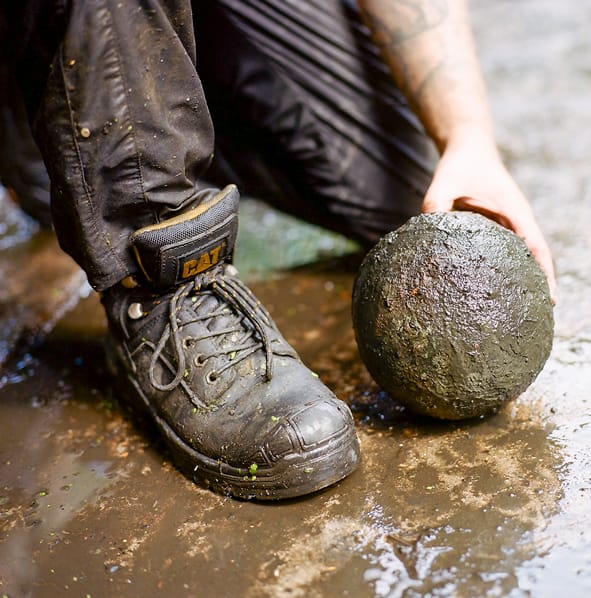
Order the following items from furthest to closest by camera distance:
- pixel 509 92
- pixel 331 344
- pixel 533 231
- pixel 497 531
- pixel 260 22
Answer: pixel 509 92
pixel 260 22
pixel 331 344
pixel 533 231
pixel 497 531

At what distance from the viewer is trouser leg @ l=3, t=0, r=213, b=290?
4.98 ft

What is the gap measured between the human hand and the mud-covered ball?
0.60 feet

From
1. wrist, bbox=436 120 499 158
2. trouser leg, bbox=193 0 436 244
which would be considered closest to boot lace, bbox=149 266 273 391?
wrist, bbox=436 120 499 158

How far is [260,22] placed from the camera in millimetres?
2424

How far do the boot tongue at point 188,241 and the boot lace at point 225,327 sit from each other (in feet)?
0.12

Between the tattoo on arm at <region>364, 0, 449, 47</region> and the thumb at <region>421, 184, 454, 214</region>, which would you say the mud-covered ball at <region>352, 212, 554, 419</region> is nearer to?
the thumb at <region>421, 184, 454, 214</region>

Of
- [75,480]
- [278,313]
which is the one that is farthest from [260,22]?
[75,480]

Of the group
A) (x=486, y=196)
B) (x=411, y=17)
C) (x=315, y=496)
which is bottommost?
(x=315, y=496)

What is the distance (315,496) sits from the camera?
1.57m

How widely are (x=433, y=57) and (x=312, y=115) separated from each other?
18.3 inches

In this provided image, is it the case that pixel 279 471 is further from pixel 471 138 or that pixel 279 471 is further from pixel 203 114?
pixel 471 138

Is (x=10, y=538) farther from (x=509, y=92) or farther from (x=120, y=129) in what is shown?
(x=509, y=92)

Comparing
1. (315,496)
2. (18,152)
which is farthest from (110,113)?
(18,152)

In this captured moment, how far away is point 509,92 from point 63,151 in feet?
11.4
